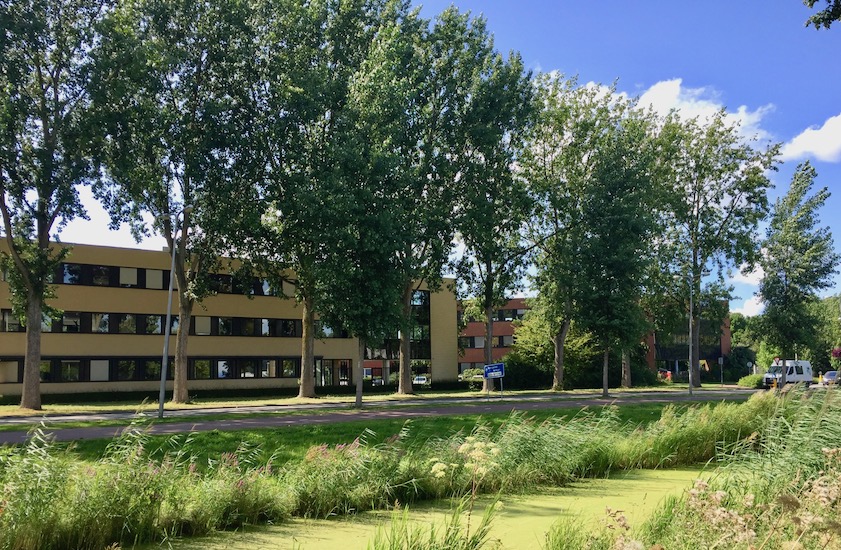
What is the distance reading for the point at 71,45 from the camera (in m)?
29.1

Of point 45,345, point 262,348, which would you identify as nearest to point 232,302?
point 262,348

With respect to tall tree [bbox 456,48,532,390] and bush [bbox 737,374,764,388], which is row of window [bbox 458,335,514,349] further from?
tall tree [bbox 456,48,532,390]

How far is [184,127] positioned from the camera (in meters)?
31.8

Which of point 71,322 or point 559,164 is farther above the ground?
point 559,164

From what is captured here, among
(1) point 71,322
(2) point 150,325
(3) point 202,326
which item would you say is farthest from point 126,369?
(3) point 202,326

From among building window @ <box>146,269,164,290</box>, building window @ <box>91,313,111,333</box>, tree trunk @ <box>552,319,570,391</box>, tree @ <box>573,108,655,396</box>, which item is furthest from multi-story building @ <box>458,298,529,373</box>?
building window @ <box>91,313,111,333</box>

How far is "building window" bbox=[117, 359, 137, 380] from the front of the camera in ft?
144

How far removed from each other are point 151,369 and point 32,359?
15935mm

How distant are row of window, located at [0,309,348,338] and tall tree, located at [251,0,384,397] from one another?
6.19 metres

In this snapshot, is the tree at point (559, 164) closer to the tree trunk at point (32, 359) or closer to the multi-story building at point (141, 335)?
the multi-story building at point (141, 335)

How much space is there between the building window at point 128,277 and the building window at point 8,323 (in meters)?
6.24

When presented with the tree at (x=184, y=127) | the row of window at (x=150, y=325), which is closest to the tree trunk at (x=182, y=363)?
the tree at (x=184, y=127)

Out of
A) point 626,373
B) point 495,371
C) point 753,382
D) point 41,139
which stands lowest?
point 753,382

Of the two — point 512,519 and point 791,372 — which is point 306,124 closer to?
point 512,519
